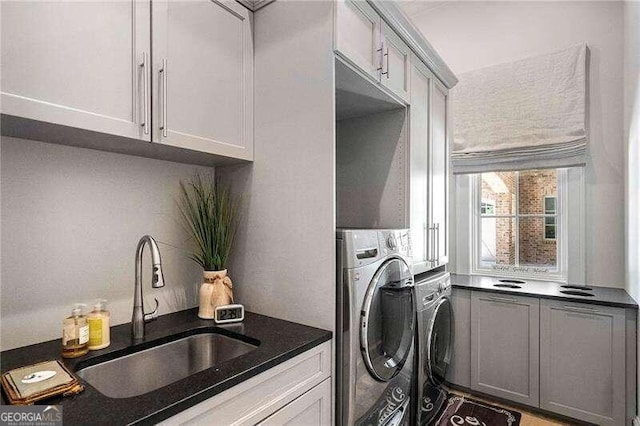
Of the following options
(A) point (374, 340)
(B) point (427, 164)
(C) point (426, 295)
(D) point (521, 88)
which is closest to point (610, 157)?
(D) point (521, 88)

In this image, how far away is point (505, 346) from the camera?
2512mm

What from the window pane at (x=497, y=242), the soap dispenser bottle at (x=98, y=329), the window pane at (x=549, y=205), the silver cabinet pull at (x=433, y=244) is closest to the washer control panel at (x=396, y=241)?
the silver cabinet pull at (x=433, y=244)

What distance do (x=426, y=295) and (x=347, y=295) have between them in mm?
843

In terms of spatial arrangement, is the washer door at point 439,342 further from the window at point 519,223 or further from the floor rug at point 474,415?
the window at point 519,223

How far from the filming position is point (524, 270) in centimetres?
300

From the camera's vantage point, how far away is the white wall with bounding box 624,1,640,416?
1.99 m

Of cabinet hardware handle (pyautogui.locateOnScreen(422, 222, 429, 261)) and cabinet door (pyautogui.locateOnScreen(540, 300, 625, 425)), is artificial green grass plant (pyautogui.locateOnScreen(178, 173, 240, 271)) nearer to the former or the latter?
cabinet hardware handle (pyautogui.locateOnScreen(422, 222, 429, 261))

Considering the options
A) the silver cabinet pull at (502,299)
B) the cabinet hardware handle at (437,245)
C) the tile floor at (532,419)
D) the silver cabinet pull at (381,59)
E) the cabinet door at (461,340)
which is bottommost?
the tile floor at (532,419)

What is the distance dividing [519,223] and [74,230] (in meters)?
3.22

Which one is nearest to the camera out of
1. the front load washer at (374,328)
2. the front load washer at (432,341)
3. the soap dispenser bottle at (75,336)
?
the soap dispenser bottle at (75,336)

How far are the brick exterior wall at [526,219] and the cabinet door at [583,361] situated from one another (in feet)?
2.38

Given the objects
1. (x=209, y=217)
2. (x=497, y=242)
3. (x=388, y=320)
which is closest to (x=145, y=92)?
(x=209, y=217)

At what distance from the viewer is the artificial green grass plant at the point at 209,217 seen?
155 centimetres

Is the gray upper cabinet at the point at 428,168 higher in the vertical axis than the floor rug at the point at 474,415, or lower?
higher
